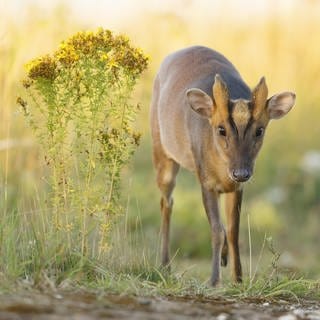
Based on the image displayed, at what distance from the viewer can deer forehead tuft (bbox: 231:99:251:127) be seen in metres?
7.51

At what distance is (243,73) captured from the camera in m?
14.4

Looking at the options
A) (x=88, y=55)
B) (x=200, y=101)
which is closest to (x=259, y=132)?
(x=200, y=101)

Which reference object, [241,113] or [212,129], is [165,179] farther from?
[241,113]

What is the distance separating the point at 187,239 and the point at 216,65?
3060 mm

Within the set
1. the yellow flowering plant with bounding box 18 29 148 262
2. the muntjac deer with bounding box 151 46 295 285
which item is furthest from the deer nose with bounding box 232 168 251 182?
the yellow flowering plant with bounding box 18 29 148 262

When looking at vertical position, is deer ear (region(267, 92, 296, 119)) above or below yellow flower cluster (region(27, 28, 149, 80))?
below

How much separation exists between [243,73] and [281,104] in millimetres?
6588

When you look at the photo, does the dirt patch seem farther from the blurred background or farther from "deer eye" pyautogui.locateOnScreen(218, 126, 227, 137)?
the blurred background

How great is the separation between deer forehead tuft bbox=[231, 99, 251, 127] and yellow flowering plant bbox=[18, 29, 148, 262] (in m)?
0.74

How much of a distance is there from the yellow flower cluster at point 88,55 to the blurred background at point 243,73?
5.39 feet

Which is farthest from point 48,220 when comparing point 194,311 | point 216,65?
point 216,65

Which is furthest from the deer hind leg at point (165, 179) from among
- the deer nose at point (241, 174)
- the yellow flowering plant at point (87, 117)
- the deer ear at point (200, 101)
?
the yellow flowering plant at point (87, 117)

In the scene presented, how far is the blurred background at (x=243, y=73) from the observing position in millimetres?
10391

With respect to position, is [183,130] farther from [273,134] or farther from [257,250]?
[273,134]
